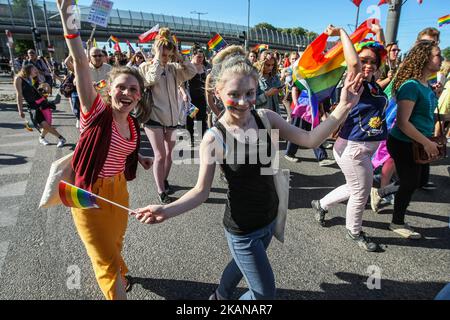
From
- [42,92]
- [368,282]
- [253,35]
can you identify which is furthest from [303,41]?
[368,282]

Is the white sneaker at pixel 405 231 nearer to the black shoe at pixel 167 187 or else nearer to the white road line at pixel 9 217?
the black shoe at pixel 167 187

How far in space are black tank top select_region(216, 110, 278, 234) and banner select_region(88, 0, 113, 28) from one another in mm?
5369

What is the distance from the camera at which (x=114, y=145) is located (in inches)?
79.5

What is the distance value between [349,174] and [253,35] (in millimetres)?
52940

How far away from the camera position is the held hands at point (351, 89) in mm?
1677

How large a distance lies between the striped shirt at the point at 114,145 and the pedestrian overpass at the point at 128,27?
3519cm

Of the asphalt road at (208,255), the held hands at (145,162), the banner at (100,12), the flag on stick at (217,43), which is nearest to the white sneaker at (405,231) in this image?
the asphalt road at (208,255)

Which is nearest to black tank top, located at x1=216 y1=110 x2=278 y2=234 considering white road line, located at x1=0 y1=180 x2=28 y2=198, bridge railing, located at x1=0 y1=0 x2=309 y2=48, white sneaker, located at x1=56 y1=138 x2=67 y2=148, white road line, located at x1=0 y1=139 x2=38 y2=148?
white road line, located at x1=0 y1=180 x2=28 y2=198

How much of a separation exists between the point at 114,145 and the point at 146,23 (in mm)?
49146

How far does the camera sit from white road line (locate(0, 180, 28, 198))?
4.27 m

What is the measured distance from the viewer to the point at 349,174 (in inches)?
119

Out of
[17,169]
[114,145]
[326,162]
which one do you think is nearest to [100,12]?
[17,169]

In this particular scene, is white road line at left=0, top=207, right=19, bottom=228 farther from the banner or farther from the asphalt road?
the banner
